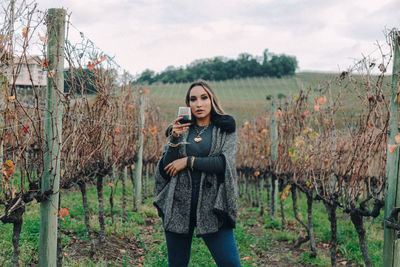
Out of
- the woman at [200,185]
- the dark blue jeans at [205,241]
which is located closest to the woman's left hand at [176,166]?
the woman at [200,185]

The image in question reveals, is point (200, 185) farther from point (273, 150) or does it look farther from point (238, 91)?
point (238, 91)

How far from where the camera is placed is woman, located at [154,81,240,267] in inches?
85.6

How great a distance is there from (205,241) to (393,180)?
4.94ft

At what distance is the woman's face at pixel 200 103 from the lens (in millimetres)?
2369

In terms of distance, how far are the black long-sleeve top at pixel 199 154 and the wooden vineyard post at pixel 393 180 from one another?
1.32 m

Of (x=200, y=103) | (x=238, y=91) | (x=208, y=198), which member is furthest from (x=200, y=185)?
(x=238, y=91)

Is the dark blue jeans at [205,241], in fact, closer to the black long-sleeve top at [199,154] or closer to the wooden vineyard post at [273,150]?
the black long-sleeve top at [199,154]

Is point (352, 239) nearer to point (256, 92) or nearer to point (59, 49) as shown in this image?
point (59, 49)

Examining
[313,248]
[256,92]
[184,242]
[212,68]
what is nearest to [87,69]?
[184,242]

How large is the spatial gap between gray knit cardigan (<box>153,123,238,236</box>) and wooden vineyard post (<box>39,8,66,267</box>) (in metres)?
0.78

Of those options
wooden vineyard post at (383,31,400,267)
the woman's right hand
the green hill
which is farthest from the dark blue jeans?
the green hill

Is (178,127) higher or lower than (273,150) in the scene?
higher

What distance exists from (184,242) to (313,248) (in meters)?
3.21

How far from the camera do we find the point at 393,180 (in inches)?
91.4
